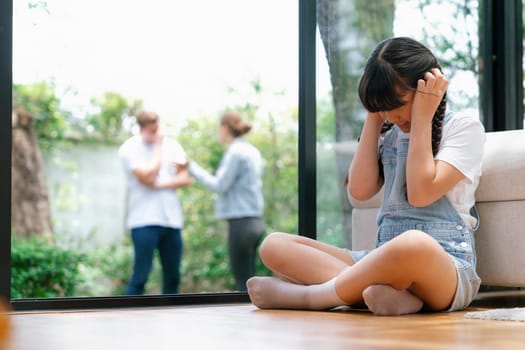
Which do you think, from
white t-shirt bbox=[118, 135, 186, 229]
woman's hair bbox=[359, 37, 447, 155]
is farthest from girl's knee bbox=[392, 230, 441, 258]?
white t-shirt bbox=[118, 135, 186, 229]

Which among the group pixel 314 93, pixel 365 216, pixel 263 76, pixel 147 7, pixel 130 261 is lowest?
pixel 130 261

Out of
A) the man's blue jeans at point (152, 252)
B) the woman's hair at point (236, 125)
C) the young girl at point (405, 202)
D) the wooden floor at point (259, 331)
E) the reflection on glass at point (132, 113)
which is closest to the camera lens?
the wooden floor at point (259, 331)

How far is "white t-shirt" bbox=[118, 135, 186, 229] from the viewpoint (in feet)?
14.6

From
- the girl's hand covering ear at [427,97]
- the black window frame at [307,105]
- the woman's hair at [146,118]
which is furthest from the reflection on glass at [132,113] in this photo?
the girl's hand covering ear at [427,97]

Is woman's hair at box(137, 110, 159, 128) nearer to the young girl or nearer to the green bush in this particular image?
the green bush

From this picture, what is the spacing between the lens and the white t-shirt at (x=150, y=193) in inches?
176

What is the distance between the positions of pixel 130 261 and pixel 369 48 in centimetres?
349

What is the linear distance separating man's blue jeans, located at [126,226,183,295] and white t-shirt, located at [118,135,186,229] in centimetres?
5

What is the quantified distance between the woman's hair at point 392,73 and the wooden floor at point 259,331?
2.00 ft

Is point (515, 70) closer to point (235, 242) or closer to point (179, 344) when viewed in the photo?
point (235, 242)

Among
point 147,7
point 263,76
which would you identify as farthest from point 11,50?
point 263,76

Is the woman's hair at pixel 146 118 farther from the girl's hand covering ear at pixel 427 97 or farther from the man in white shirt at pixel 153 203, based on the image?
the girl's hand covering ear at pixel 427 97

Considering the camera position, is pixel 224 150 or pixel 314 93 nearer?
pixel 314 93

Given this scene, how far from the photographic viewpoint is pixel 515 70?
3.96 meters
